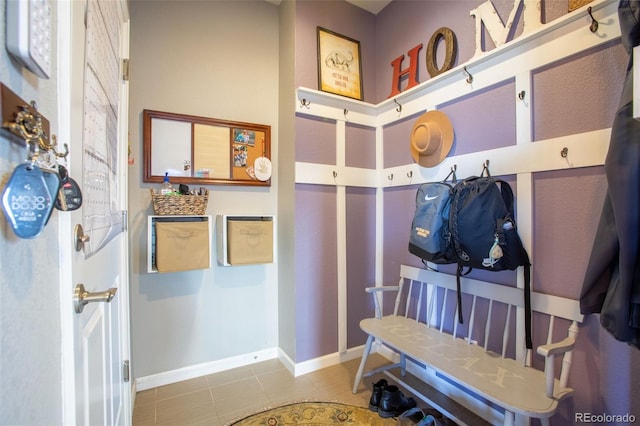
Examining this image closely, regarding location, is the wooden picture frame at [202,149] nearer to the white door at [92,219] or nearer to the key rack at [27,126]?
the white door at [92,219]

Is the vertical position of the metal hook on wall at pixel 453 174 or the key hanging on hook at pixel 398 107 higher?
the key hanging on hook at pixel 398 107

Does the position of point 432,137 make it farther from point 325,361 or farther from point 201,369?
point 201,369

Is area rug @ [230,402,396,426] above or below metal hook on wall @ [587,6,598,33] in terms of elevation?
below

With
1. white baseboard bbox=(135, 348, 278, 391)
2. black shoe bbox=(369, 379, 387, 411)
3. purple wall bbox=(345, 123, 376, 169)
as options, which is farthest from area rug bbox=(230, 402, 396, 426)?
purple wall bbox=(345, 123, 376, 169)

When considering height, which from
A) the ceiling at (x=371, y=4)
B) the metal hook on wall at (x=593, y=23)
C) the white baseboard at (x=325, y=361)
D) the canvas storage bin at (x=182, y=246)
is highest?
the ceiling at (x=371, y=4)

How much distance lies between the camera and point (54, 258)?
1.94 ft

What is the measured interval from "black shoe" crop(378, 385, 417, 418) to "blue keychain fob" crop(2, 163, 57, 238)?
187 centimetres

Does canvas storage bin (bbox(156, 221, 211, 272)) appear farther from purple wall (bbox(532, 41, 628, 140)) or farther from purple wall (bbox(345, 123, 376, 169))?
purple wall (bbox(532, 41, 628, 140))

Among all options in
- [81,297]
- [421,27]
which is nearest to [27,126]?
[81,297]

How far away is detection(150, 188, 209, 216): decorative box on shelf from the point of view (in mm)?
1830

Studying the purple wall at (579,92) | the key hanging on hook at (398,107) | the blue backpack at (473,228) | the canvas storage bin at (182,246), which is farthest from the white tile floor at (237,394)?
the key hanging on hook at (398,107)

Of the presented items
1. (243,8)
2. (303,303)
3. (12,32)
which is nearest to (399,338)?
(303,303)

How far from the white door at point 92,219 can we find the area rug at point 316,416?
713mm

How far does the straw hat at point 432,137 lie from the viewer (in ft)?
6.23
